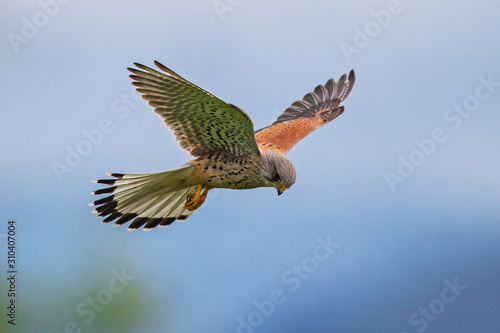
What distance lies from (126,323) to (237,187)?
237 inches

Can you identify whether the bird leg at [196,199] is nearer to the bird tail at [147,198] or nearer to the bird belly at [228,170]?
the bird tail at [147,198]

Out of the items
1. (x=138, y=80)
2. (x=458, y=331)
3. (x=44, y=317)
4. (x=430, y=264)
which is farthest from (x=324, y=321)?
(x=138, y=80)

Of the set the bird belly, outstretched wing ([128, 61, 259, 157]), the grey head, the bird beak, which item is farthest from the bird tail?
the bird beak

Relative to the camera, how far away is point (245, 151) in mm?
5531

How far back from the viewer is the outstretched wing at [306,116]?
21.1ft

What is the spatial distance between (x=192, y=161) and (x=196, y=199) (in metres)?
→ 0.38

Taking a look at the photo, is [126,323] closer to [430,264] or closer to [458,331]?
[458,331]

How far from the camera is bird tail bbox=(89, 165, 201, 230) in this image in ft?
18.5

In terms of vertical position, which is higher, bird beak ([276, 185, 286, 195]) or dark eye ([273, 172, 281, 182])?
dark eye ([273, 172, 281, 182])

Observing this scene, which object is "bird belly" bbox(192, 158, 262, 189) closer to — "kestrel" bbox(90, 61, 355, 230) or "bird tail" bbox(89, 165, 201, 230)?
"kestrel" bbox(90, 61, 355, 230)

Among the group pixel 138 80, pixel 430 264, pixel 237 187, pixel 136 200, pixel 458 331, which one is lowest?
pixel 458 331

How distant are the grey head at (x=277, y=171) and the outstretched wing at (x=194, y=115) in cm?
14

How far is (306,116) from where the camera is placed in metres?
7.70

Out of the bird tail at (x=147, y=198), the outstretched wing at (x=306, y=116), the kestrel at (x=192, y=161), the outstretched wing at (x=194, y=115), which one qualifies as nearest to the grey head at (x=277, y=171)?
the kestrel at (x=192, y=161)
